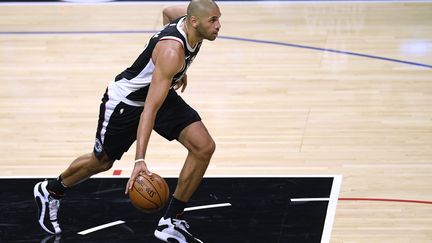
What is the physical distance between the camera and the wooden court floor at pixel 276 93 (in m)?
8.91

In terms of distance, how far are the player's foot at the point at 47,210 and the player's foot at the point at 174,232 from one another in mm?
847

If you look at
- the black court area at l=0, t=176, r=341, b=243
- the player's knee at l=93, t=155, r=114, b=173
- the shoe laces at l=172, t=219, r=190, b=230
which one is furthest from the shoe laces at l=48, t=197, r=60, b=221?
the shoe laces at l=172, t=219, r=190, b=230

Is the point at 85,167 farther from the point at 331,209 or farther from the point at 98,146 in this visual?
the point at 331,209

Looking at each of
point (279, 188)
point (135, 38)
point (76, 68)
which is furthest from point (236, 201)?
point (135, 38)

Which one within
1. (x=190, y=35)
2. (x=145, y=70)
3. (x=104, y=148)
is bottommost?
(x=104, y=148)

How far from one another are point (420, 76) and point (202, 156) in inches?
181

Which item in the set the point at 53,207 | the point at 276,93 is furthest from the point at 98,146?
the point at 276,93

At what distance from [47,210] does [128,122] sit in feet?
3.15

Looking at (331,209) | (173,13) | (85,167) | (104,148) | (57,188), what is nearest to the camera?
(104,148)

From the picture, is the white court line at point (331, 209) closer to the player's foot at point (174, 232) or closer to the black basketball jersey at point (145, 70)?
the player's foot at point (174, 232)

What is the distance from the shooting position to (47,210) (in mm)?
7832

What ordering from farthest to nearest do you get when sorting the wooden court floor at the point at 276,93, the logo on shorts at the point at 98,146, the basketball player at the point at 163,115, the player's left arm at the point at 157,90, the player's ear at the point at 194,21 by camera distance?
1. the wooden court floor at the point at 276,93
2. the logo on shorts at the point at 98,146
3. the player's ear at the point at 194,21
4. the basketball player at the point at 163,115
5. the player's left arm at the point at 157,90

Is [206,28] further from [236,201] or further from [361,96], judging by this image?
[361,96]

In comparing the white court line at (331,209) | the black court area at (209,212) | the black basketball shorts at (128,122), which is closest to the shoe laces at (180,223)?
the black court area at (209,212)
